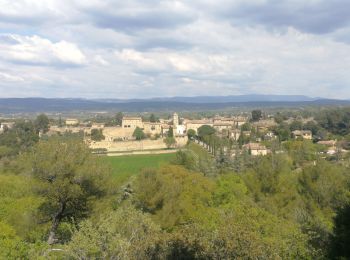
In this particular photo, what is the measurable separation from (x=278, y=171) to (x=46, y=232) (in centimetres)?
1805

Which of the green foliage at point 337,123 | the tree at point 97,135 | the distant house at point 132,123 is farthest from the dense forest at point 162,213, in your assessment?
the distant house at point 132,123

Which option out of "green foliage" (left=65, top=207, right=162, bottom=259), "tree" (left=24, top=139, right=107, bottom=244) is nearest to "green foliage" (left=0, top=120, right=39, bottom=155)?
"tree" (left=24, top=139, right=107, bottom=244)

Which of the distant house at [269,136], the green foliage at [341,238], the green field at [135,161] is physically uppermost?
the green foliage at [341,238]

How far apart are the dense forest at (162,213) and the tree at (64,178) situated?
48 mm

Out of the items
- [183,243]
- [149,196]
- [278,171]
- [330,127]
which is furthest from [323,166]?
[330,127]

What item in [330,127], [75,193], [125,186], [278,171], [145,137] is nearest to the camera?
[75,193]

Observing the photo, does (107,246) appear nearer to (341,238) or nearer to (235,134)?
(341,238)

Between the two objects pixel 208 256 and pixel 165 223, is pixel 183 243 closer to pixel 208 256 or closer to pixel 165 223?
pixel 208 256

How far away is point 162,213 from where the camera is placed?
24406 millimetres

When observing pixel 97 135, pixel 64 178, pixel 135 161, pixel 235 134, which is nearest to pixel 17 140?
pixel 135 161

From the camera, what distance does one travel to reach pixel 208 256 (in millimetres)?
10266

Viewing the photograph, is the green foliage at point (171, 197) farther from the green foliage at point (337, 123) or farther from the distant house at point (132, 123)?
the distant house at point (132, 123)

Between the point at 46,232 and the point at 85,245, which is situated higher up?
the point at 85,245

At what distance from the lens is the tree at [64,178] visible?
61.7ft
